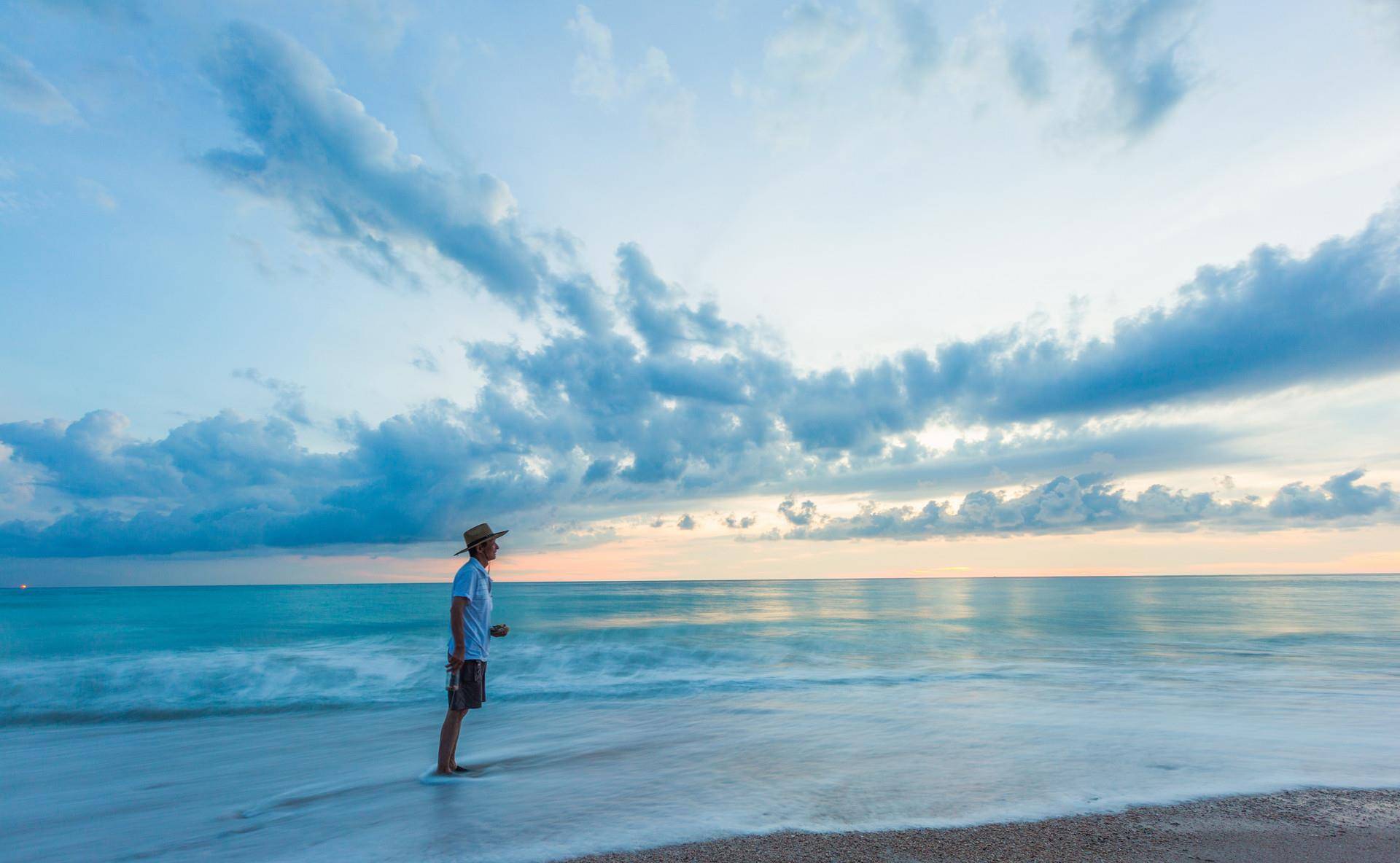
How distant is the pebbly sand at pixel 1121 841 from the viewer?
13.9 feet

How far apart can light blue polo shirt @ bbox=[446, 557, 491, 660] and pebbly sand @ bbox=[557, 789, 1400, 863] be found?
248cm

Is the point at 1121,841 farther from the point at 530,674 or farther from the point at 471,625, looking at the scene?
the point at 530,674

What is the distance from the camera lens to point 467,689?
245 inches

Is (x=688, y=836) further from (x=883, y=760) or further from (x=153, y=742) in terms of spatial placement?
(x=153, y=742)

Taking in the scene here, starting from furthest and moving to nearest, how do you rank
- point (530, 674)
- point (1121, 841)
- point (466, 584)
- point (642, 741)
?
point (530, 674)
point (642, 741)
point (466, 584)
point (1121, 841)

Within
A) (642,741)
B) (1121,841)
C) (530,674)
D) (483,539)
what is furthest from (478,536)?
(530,674)

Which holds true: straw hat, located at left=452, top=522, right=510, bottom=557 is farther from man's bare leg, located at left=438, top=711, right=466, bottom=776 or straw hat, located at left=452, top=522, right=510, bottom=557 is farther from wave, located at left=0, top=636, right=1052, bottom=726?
wave, located at left=0, top=636, right=1052, bottom=726

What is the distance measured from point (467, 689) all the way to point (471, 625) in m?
0.60

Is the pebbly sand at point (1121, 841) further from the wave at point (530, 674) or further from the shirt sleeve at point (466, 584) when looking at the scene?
the wave at point (530, 674)

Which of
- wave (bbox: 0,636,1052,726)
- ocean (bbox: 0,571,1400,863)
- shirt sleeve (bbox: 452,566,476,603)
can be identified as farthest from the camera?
wave (bbox: 0,636,1052,726)

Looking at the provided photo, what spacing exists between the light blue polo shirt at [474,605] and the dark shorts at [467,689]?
0.26 feet

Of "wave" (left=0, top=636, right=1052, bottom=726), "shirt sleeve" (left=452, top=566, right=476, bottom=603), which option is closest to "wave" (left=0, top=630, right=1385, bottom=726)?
"wave" (left=0, top=636, right=1052, bottom=726)

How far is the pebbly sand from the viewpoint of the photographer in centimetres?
423

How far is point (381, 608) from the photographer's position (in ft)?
185
